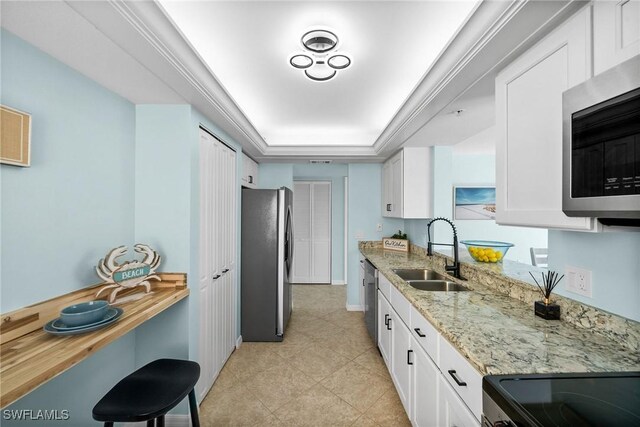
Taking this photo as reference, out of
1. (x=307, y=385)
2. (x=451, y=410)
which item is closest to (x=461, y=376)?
(x=451, y=410)

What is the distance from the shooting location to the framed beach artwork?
425 centimetres

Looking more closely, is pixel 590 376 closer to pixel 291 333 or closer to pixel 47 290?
pixel 47 290

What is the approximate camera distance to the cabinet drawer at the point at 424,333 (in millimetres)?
1408

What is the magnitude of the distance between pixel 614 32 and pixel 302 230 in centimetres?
501

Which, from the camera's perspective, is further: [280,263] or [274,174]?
[274,174]

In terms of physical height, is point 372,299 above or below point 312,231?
below

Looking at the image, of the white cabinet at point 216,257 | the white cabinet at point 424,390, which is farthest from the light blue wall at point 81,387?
the white cabinet at point 424,390

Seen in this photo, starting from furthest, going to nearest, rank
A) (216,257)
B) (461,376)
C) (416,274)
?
(416,274)
(216,257)
(461,376)

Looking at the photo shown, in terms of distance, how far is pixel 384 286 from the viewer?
8.36 ft

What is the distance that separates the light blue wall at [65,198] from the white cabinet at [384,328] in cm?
201

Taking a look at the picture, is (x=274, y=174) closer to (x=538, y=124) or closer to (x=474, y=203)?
(x=474, y=203)

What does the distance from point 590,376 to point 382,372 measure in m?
1.85

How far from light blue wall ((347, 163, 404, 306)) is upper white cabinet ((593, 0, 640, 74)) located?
10.7 feet

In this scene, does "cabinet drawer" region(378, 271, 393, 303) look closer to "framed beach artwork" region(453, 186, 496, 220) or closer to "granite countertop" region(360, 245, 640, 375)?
"granite countertop" region(360, 245, 640, 375)
